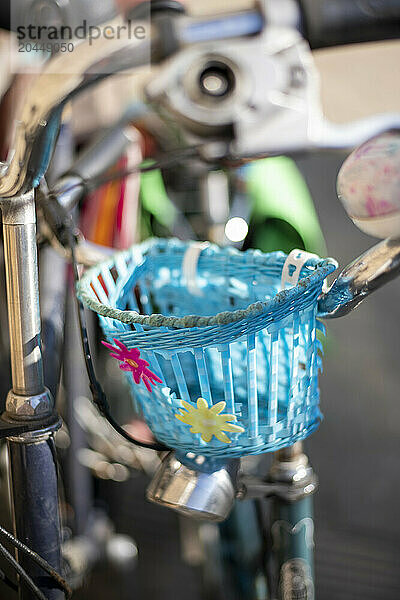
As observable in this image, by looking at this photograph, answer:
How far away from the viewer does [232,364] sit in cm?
51

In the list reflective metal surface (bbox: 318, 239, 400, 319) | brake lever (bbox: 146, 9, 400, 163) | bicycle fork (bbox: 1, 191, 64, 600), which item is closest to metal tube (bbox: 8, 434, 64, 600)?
bicycle fork (bbox: 1, 191, 64, 600)

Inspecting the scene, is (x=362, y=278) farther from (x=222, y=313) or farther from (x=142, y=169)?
(x=142, y=169)

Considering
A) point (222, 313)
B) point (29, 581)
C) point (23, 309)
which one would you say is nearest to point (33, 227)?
point (23, 309)

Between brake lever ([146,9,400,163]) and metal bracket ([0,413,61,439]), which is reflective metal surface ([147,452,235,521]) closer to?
metal bracket ([0,413,61,439])

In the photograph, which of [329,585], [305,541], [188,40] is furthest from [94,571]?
[188,40]

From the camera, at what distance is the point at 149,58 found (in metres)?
0.45

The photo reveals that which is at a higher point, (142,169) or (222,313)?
(142,169)

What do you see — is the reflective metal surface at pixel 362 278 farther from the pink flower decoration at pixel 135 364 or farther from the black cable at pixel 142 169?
the black cable at pixel 142 169

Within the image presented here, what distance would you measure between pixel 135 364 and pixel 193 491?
12cm

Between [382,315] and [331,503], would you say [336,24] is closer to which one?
[382,315]

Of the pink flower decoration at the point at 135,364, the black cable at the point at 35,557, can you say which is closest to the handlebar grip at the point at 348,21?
the pink flower decoration at the point at 135,364

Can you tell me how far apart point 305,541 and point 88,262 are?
0.35 meters

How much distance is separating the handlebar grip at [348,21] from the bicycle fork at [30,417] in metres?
0.27

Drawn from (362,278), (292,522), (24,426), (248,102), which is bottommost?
(292,522)
